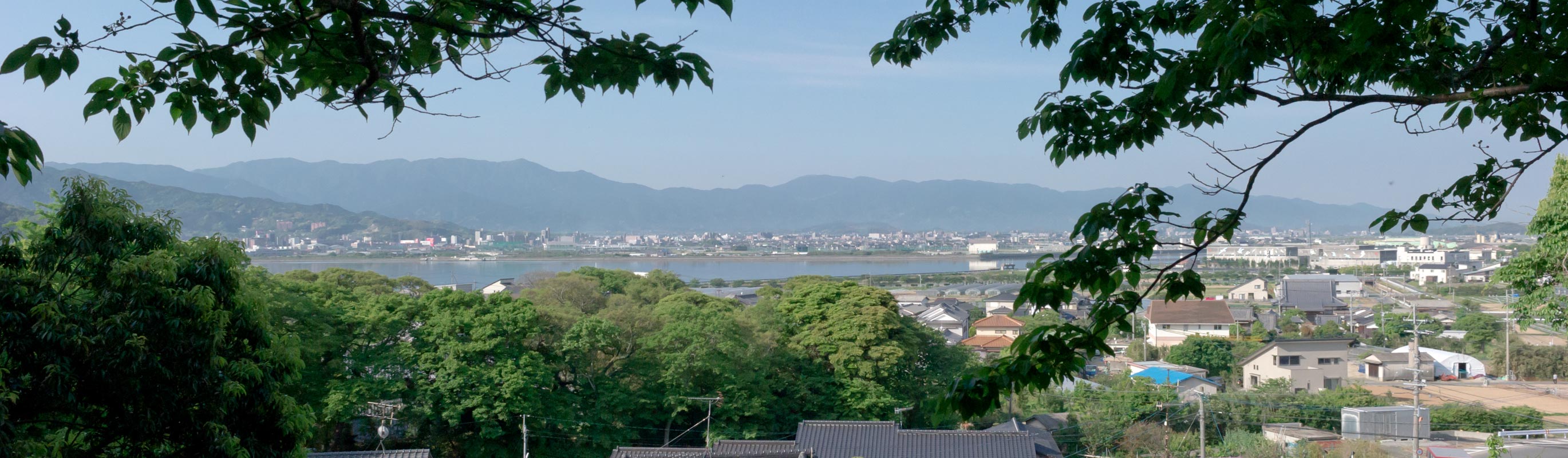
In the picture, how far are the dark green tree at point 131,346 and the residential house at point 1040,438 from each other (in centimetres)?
931

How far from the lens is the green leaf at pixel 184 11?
1549mm

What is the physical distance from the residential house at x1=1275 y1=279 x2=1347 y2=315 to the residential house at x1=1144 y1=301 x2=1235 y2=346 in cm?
809

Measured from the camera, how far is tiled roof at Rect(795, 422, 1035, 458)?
1034 cm

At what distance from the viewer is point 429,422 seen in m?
12.6

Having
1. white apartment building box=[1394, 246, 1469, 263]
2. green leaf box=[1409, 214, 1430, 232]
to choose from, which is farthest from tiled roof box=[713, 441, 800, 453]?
white apartment building box=[1394, 246, 1469, 263]

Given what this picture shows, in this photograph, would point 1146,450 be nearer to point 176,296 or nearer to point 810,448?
point 810,448

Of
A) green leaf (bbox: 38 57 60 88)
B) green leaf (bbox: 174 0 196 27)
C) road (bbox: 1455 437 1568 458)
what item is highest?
green leaf (bbox: 174 0 196 27)

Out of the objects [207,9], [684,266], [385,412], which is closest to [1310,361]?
[385,412]

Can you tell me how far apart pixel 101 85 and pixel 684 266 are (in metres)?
72.1

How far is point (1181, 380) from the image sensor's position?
1738 centimetres

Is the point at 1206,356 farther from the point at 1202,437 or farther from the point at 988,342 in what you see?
the point at 1202,437

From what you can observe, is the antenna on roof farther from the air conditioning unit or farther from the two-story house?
the two-story house

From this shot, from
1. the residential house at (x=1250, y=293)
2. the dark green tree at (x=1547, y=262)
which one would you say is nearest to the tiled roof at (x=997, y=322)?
the residential house at (x=1250, y=293)

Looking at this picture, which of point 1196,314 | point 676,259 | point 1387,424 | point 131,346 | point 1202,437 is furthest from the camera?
point 676,259
